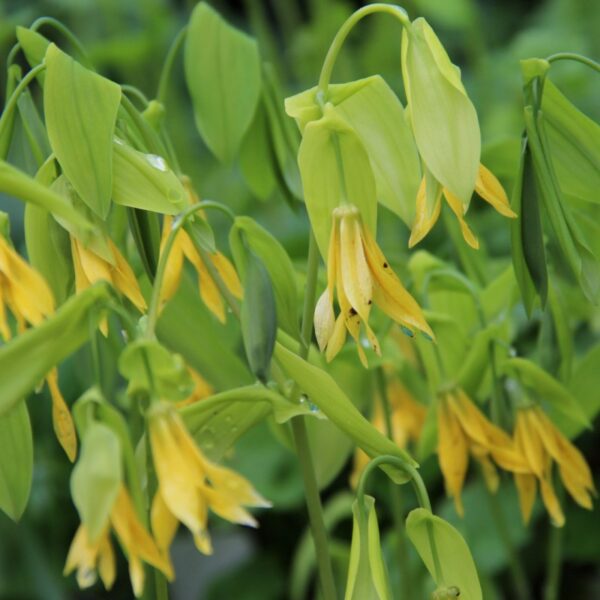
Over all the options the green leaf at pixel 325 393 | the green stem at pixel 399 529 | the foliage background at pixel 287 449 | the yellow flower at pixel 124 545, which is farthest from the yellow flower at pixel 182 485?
the foliage background at pixel 287 449

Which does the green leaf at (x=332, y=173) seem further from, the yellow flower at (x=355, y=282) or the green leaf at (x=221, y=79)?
the green leaf at (x=221, y=79)

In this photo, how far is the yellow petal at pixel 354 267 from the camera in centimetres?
69

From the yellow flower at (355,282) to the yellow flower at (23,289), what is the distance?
159mm

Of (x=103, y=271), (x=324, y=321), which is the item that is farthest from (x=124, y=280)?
(x=324, y=321)

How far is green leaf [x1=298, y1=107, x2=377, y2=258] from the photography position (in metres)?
0.69

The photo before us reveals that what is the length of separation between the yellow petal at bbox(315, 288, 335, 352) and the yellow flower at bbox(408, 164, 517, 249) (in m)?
0.06

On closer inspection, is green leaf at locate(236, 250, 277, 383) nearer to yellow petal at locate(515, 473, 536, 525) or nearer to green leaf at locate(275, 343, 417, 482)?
green leaf at locate(275, 343, 417, 482)

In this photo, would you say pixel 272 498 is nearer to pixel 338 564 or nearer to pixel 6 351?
pixel 338 564

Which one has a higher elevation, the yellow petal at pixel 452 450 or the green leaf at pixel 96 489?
the green leaf at pixel 96 489

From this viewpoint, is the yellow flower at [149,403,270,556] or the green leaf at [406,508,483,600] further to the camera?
the green leaf at [406,508,483,600]

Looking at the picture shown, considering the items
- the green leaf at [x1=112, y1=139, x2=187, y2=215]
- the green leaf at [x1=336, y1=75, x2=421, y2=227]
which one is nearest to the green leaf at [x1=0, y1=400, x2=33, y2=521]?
the green leaf at [x1=112, y1=139, x2=187, y2=215]

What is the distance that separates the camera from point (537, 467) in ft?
3.04

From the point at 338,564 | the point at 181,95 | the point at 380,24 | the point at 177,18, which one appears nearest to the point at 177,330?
the point at 338,564

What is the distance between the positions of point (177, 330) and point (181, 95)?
5.60ft
